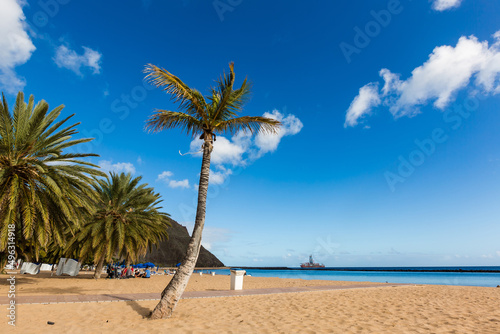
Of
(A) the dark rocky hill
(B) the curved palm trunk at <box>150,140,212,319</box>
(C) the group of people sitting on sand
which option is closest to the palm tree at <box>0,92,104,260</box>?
(B) the curved palm trunk at <box>150,140,212,319</box>

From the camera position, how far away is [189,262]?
831cm

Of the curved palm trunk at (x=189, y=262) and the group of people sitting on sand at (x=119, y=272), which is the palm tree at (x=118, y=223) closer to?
the group of people sitting on sand at (x=119, y=272)

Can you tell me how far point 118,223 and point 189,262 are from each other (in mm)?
16261

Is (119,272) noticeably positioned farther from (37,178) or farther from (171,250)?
(171,250)

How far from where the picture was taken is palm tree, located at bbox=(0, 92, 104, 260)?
11.3m

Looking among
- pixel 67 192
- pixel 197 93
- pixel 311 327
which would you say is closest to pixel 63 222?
pixel 67 192

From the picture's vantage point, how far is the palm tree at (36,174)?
11312mm

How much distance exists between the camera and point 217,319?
308 inches

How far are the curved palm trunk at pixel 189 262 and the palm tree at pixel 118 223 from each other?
14.8m

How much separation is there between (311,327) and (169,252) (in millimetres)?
126048

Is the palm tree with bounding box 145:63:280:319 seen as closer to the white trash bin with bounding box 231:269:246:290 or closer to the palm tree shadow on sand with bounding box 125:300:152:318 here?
the palm tree shadow on sand with bounding box 125:300:152:318

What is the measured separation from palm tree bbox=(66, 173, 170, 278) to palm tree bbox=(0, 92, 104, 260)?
799cm

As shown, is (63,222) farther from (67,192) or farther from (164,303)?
(164,303)

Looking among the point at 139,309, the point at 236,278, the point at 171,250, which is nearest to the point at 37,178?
the point at 139,309
